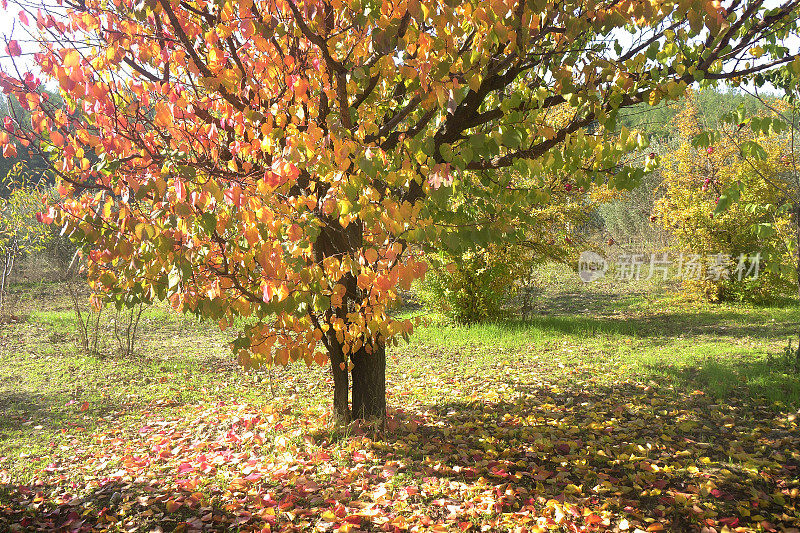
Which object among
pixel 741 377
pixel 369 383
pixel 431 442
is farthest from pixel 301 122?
pixel 741 377

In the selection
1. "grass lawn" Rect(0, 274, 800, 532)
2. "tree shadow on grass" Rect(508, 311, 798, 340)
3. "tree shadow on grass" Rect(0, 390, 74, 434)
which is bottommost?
"tree shadow on grass" Rect(0, 390, 74, 434)

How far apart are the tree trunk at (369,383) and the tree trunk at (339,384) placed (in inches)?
3.8

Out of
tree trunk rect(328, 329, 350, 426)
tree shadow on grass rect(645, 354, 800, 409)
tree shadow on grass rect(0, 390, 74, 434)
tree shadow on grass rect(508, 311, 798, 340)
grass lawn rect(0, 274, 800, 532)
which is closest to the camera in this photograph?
grass lawn rect(0, 274, 800, 532)

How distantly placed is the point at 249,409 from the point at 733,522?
4.01 metres

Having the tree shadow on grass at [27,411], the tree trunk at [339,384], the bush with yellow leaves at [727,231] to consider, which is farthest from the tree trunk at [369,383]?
the bush with yellow leaves at [727,231]

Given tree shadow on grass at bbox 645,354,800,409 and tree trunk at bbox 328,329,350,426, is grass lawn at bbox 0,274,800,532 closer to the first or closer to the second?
tree shadow on grass at bbox 645,354,800,409

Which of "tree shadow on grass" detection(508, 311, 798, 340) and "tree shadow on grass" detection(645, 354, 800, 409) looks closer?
"tree shadow on grass" detection(645, 354, 800, 409)

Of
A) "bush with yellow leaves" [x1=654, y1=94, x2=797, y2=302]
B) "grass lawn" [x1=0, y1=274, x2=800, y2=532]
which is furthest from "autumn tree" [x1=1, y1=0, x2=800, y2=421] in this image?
"bush with yellow leaves" [x1=654, y1=94, x2=797, y2=302]

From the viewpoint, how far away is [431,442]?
386 centimetres

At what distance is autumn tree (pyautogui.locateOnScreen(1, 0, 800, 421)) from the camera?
8.16 ft

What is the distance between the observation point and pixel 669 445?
3.63m

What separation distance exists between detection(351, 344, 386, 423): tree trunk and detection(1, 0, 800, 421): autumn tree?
716 millimetres

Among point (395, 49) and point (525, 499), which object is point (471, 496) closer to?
point (525, 499)

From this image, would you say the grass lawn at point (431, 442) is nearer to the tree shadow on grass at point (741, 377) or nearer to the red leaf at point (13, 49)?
the tree shadow on grass at point (741, 377)
